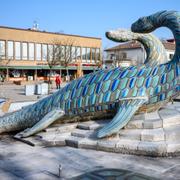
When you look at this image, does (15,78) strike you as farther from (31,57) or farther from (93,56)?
(93,56)

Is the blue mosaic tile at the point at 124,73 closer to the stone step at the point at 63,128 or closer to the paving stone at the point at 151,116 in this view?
the paving stone at the point at 151,116

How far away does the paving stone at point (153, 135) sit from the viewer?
22.6ft

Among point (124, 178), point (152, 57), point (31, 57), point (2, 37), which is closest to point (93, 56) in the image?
point (31, 57)

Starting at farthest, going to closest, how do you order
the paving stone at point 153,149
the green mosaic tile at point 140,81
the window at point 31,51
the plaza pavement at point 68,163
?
the window at point 31,51, the green mosaic tile at point 140,81, the paving stone at point 153,149, the plaza pavement at point 68,163

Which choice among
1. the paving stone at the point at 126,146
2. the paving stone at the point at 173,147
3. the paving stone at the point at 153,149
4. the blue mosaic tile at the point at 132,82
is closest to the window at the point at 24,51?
the blue mosaic tile at the point at 132,82

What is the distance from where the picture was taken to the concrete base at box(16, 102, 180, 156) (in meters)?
6.65

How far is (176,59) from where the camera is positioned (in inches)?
303

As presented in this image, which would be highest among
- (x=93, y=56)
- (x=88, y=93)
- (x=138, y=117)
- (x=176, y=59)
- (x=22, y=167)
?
(x=93, y=56)

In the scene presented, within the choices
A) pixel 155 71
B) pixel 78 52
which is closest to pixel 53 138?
pixel 155 71

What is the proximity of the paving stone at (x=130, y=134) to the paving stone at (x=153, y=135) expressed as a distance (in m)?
0.11

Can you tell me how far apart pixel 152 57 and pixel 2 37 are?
3942 cm

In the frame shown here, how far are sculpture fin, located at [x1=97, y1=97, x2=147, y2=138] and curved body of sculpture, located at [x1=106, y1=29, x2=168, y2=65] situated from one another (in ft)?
4.90

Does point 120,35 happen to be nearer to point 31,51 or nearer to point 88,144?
point 88,144

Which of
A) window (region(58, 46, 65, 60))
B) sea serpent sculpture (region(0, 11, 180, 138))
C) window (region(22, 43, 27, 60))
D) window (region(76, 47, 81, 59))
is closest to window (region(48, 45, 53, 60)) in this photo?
window (region(58, 46, 65, 60))
